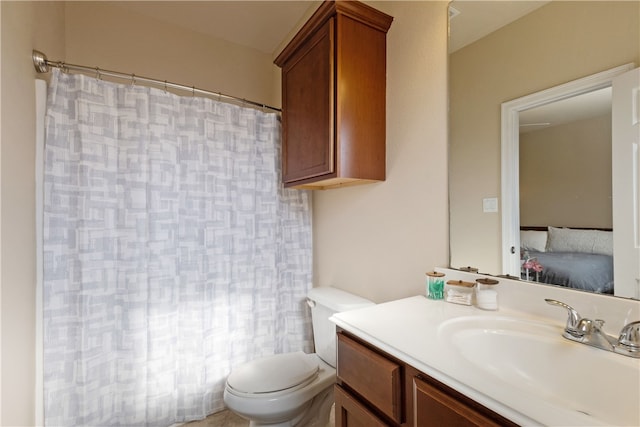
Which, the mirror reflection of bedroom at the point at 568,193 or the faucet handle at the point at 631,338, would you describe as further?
the mirror reflection of bedroom at the point at 568,193

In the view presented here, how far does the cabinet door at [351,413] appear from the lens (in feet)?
2.53

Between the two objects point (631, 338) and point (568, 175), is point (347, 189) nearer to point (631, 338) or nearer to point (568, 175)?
point (568, 175)

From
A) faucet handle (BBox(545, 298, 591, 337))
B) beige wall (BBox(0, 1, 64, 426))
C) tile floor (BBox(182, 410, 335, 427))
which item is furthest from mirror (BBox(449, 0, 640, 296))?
beige wall (BBox(0, 1, 64, 426))

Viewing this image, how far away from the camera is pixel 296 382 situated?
129 centimetres

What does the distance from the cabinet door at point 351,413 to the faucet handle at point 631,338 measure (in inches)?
23.7

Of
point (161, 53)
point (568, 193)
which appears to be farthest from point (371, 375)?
point (161, 53)

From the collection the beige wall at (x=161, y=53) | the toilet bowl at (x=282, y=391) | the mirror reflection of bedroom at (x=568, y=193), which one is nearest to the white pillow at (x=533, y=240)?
the mirror reflection of bedroom at (x=568, y=193)

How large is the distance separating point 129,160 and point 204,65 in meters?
1.13

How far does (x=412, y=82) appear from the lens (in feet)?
4.16

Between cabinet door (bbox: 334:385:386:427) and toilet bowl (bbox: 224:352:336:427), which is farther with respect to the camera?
toilet bowl (bbox: 224:352:336:427)

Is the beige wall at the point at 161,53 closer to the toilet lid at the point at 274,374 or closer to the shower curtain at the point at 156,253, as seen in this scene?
the shower curtain at the point at 156,253

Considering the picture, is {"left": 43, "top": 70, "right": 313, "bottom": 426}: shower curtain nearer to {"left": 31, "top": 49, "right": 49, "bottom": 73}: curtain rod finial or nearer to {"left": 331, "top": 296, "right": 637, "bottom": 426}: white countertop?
{"left": 31, "top": 49, "right": 49, "bottom": 73}: curtain rod finial

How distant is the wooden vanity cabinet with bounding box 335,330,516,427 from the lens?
0.56m

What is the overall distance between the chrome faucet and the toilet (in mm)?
814
